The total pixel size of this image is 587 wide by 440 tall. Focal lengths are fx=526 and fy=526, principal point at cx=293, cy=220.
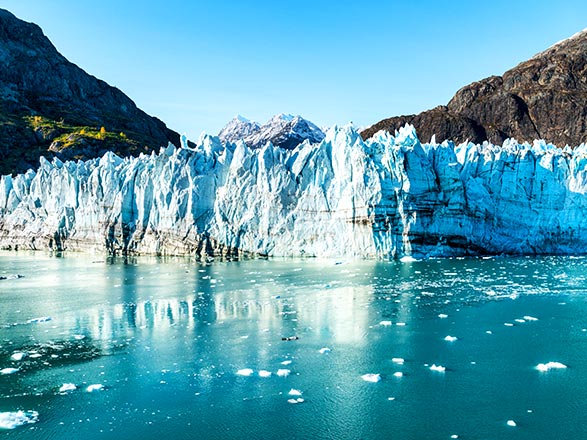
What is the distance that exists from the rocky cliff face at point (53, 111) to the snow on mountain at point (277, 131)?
44.4 ft

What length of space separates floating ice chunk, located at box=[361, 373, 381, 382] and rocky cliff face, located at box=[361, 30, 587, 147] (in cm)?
6578

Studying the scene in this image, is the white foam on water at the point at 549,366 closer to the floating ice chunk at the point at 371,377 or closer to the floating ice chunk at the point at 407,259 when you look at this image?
the floating ice chunk at the point at 371,377

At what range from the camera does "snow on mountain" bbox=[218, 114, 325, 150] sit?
86506 mm

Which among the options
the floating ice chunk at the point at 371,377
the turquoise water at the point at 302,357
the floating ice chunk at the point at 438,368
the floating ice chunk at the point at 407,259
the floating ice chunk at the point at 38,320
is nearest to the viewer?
the turquoise water at the point at 302,357

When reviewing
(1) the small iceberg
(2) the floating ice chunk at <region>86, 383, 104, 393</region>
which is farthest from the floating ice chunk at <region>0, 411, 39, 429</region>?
(1) the small iceberg

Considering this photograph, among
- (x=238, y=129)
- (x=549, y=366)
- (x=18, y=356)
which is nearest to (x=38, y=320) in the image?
(x=18, y=356)

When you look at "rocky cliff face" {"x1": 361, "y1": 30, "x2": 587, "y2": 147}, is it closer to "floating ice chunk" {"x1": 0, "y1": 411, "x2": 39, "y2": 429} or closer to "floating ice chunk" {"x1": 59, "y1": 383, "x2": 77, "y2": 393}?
"floating ice chunk" {"x1": 59, "y1": 383, "x2": 77, "y2": 393}

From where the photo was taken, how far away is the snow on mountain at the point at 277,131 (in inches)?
3406

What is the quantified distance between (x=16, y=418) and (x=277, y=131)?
286 feet

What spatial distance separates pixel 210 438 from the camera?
6750 millimetres

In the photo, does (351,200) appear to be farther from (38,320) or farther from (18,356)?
(18,356)

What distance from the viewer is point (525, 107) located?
71750mm

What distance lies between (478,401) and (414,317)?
5.38m

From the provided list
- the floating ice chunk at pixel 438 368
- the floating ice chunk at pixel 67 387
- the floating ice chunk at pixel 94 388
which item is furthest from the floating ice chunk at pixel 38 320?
the floating ice chunk at pixel 438 368
